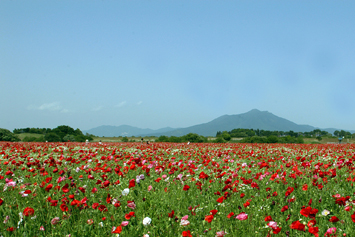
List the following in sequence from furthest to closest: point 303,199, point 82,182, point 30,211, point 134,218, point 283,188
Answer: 1. point 82,182
2. point 283,188
3. point 303,199
4. point 134,218
5. point 30,211

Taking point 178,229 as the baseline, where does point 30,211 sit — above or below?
above

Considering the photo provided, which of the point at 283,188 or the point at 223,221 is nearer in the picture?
the point at 223,221

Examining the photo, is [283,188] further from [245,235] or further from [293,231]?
[245,235]

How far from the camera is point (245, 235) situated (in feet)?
10.4

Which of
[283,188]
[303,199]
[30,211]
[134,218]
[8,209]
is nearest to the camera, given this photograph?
[30,211]

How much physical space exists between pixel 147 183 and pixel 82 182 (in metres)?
1.64

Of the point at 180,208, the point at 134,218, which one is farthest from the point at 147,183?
the point at 134,218

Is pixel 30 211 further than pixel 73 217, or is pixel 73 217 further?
pixel 73 217

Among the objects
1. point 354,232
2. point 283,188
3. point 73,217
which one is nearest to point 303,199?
point 283,188

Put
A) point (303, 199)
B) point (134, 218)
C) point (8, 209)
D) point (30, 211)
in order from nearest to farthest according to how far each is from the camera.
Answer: point (30, 211) → point (134, 218) → point (8, 209) → point (303, 199)

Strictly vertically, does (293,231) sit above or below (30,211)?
below

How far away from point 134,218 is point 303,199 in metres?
3.28

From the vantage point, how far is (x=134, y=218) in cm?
349

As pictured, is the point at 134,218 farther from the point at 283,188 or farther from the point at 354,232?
the point at 283,188
